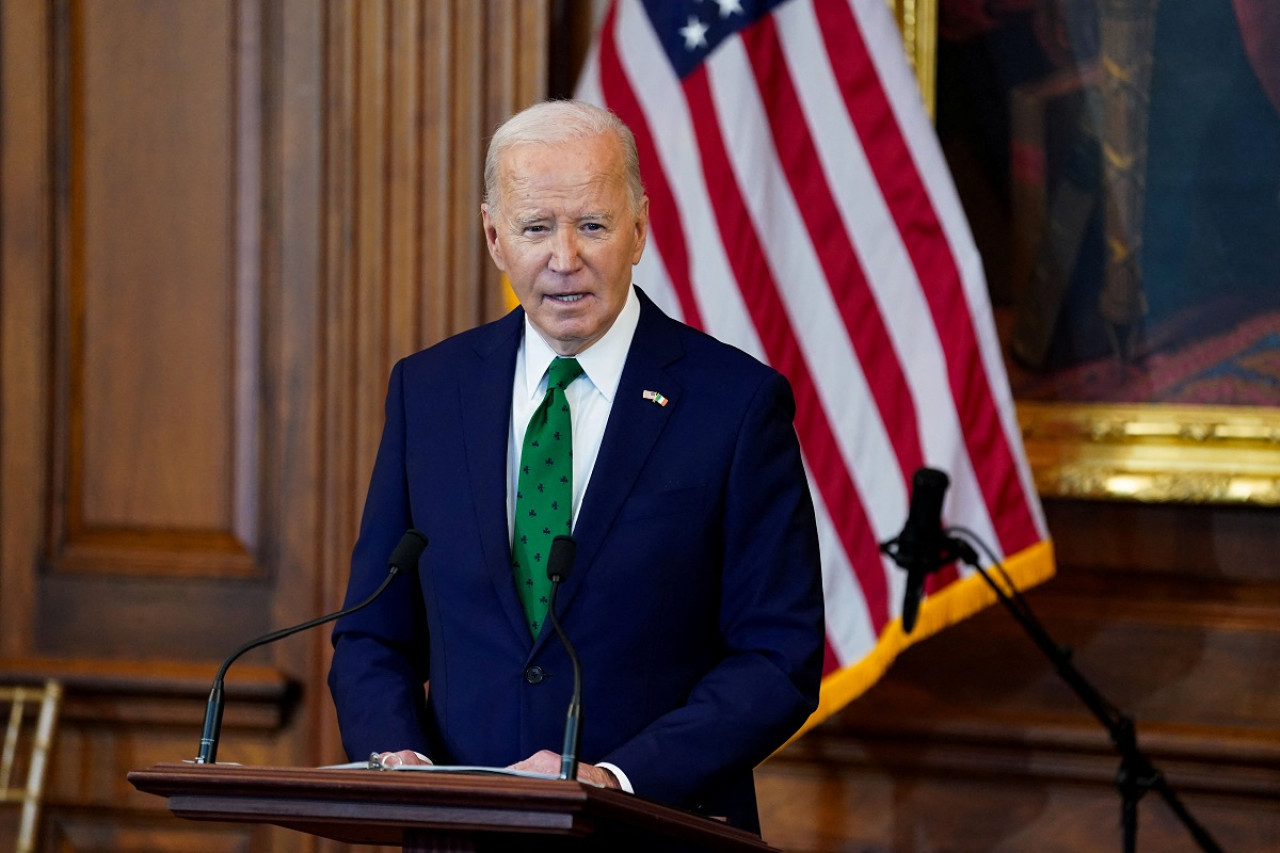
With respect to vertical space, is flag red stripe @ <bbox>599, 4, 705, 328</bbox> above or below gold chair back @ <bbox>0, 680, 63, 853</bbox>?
above

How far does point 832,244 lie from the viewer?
3.81 meters

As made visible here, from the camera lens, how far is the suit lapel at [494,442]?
2232 mm

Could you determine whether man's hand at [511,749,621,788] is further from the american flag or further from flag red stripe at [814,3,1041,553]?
flag red stripe at [814,3,1041,553]

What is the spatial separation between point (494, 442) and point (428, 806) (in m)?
0.72

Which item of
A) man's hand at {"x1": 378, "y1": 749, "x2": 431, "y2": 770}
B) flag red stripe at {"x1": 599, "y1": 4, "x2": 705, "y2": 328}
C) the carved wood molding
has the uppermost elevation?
flag red stripe at {"x1": 599, "y1": 4, "x2": 705, "y2": 328}

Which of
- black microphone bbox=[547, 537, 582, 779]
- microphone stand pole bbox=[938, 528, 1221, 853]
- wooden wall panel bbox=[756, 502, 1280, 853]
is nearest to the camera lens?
black microphone bbox=[547, 537, 582, 779]

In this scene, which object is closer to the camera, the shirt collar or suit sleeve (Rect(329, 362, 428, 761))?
suit sleeve (Rect(329, 362, 428, 761))

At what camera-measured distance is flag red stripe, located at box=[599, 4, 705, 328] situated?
3764 mm

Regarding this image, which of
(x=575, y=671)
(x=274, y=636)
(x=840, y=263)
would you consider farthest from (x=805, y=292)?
(x=575, y=671)

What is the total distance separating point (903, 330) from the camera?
3758 millimetres

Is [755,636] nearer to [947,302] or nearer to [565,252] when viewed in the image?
[565,252]

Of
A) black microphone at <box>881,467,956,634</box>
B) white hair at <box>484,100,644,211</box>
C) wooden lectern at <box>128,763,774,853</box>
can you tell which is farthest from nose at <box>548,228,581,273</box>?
black microphone at <box>881,467,956,634</box>

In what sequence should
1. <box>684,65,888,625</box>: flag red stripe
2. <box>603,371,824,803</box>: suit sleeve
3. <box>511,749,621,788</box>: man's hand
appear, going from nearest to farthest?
<box>511,749,621,788</box>: man's hand → <box>603,371,824,803</box>: suit sleeve → <box>684,65,888,625</box>: flag red stripe

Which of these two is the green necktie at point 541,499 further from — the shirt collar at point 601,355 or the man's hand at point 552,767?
the man's hand at point 552,767
